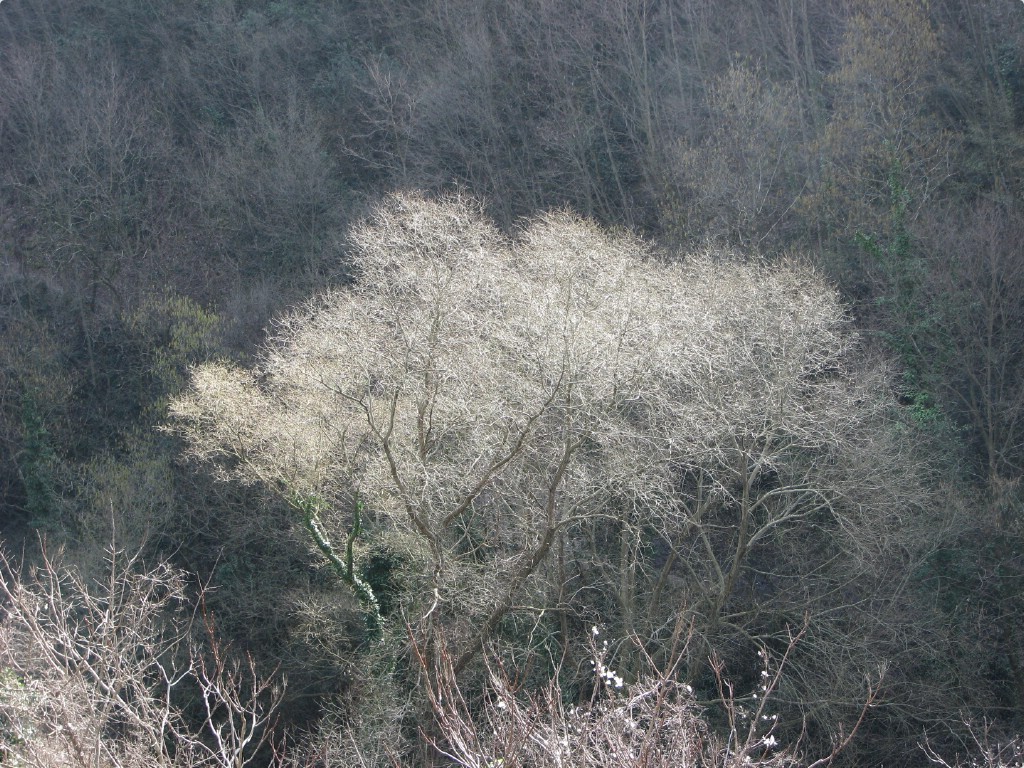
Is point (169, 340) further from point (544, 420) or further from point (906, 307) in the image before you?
point (906, 307)

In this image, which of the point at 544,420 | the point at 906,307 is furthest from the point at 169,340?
the point at 906,307

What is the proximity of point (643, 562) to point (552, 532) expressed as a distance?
275 cm

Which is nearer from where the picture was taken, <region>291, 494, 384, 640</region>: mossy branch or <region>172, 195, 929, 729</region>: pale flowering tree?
<region>172, 195, 929, 729</region>: pale flowering tree

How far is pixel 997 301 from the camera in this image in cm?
1652

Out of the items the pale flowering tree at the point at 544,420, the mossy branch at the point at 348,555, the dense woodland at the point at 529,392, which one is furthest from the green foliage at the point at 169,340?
the mossy branch at the point at 348,555

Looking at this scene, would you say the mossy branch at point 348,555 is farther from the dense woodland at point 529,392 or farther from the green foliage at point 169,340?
the green foliage at point 169,340

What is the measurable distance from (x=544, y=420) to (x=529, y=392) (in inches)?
17.7

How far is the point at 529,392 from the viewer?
1173cm

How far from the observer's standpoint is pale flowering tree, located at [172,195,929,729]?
38.8 feet

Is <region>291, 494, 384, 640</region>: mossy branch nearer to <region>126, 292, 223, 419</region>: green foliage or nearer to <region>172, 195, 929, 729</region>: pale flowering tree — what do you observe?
<region>172, 195, 929, 729</region>: pale flowering tree

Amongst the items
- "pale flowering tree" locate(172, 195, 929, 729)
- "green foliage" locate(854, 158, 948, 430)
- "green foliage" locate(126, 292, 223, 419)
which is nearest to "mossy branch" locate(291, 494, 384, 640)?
"pale flowering tree" locate(172, 195, 929, 729)

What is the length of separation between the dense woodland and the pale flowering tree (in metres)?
0.07

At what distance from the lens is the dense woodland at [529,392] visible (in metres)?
11.7

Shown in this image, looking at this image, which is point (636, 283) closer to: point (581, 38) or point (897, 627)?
point (897, 627)
